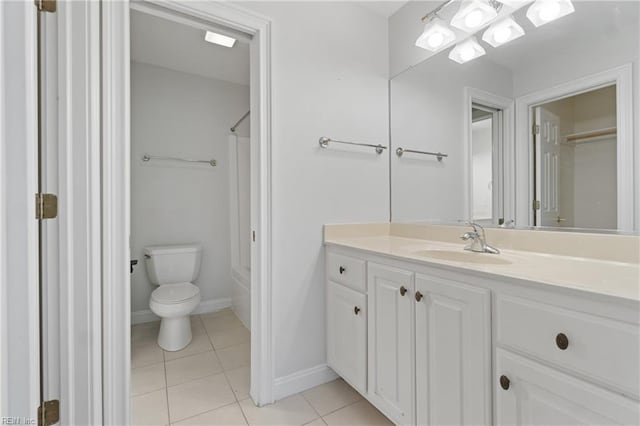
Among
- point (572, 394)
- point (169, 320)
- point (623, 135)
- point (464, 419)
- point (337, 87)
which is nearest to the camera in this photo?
point (572, 394)

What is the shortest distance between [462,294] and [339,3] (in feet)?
5.98

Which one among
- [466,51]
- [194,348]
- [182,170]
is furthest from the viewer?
[182,170]

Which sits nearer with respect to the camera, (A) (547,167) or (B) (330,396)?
(A) (547,167)

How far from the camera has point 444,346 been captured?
103cm

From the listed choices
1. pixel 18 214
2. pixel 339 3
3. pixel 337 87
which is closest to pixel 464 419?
pixel 18 214

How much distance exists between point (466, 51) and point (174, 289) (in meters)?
2.58

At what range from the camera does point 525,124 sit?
1.39m

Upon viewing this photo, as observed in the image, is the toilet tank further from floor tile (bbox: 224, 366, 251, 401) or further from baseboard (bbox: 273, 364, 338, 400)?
baseboard (bbox: 273, 364, 338, 400)

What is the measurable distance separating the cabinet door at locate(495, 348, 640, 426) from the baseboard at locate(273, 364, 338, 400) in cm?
103

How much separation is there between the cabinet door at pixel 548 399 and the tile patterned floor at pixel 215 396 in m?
0.74

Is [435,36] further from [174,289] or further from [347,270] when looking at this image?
[174,289]

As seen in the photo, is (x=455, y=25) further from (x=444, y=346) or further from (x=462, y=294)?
(x=444, y=346)

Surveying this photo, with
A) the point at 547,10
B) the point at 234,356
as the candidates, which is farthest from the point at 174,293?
the point at 547,10

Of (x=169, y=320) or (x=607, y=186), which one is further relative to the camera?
(x=169, y=320)
